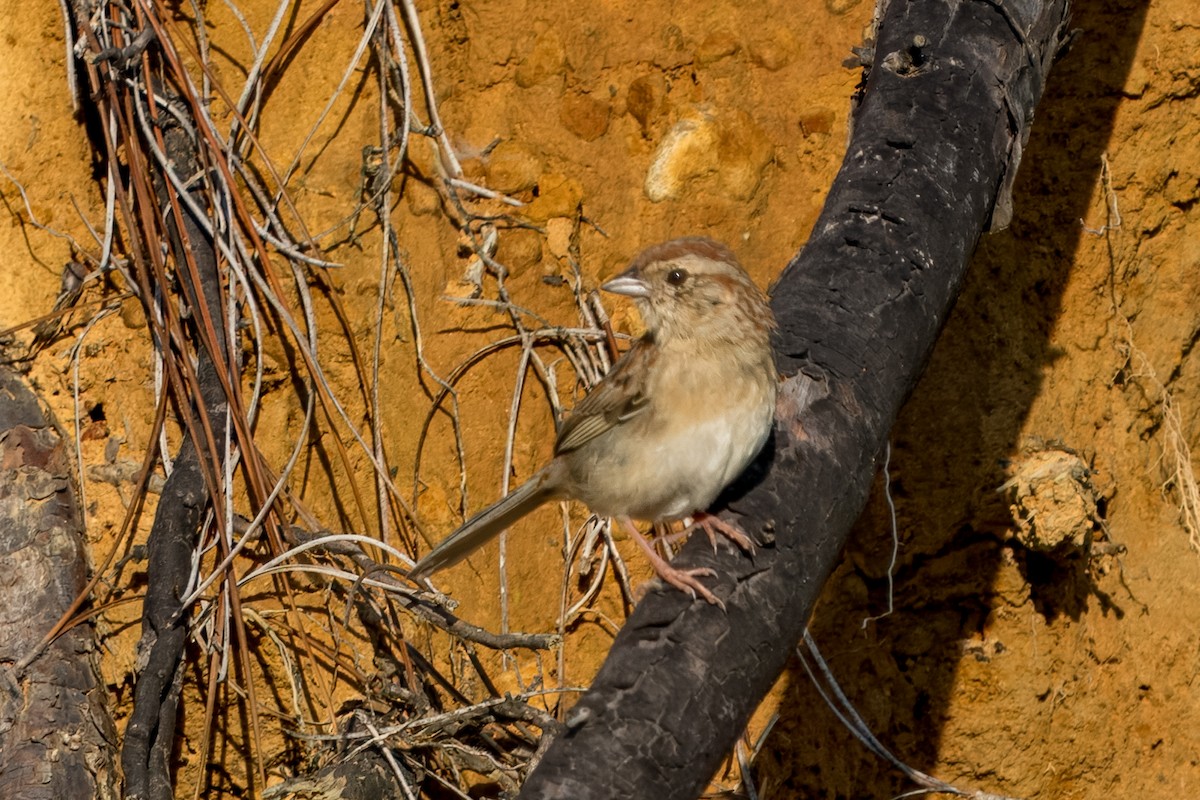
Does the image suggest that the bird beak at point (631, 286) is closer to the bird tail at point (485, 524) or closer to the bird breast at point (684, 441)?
the bird breast at point (684, 441)

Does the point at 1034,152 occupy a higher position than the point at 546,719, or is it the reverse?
the point at 1034,152

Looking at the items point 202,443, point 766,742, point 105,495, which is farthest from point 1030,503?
point 105,495

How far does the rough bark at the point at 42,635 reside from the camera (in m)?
3.92

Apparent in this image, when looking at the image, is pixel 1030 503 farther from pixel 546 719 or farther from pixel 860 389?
pixel 546 719

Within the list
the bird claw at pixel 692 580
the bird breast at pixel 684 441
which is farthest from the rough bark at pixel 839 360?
the bird breast at pixel 684 441

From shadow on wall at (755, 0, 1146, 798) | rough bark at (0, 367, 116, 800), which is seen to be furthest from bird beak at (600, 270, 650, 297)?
rough bark at (0, 367, 116, 800)

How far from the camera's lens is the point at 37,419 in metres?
4.36

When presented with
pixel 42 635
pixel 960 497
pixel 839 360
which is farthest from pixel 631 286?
pixel 42 635

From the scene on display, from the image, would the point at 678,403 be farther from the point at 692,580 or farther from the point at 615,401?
the point at 692,580

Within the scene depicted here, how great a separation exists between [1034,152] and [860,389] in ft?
6.75

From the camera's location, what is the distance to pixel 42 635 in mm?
4117

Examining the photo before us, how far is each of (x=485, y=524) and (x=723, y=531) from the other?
0.87 m

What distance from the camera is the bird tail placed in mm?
4035

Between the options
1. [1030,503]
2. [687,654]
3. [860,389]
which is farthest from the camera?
[1030,503]
